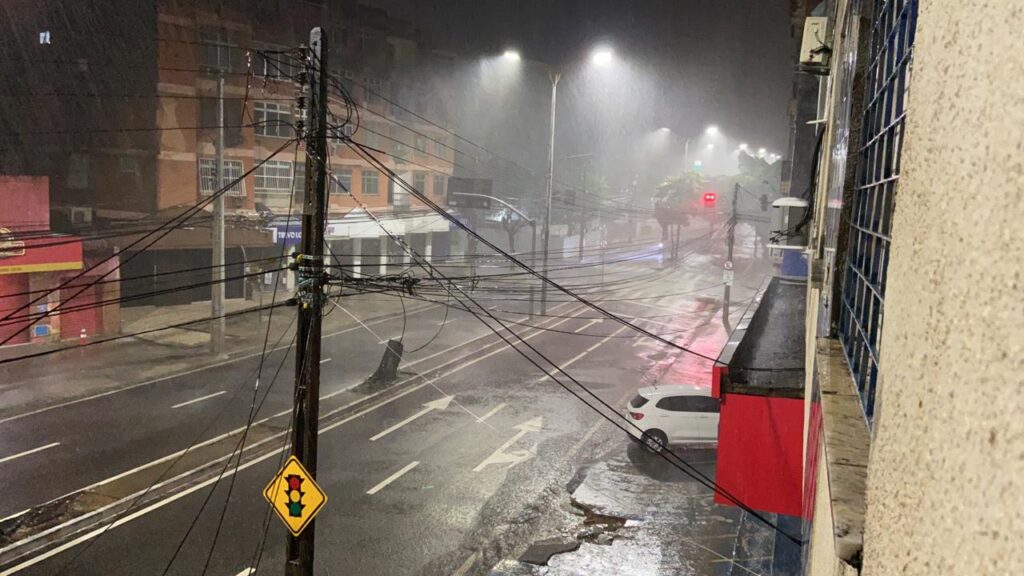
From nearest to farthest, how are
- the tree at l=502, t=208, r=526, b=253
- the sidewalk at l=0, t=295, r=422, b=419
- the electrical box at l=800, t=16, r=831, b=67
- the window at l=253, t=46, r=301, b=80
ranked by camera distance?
the window at l=253, t=46, r=301, b=80, the electrical box at l=800, t=16, r=831, b=67, the sidewalk at l=0, t=295, r=422, b=419, the tree at l=502, t=208, r=526, b=253

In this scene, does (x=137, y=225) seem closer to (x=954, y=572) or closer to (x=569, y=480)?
(x=569, y=480)

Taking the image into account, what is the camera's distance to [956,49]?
1.17 m

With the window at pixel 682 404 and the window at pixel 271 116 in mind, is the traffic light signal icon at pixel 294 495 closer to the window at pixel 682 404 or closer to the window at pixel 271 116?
the window at pixel 682 404

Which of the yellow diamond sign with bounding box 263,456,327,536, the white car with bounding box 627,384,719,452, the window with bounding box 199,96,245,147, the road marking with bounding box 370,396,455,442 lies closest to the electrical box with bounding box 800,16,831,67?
the white car with bounding box 627,384,719,452

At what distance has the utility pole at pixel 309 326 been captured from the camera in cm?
808

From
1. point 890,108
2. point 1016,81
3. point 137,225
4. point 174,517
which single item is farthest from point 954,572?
point 137,225

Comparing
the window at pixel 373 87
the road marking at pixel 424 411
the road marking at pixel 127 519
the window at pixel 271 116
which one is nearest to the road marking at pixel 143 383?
the road marking at pixel 127 519

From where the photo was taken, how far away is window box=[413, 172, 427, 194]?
41.0 m

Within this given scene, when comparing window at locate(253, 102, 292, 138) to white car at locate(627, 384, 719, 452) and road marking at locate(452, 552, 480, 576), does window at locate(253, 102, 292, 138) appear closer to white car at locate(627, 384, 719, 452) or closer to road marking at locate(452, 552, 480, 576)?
white car at locate(627, 384, 719, 452)

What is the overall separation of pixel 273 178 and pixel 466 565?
25.6 metres

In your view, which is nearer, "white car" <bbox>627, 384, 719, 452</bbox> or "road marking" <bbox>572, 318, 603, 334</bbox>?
"white car" <bbox>627, 384, 719, 452</bbox>

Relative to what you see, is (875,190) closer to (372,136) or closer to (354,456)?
(354,456)

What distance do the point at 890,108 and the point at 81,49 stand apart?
3373cm

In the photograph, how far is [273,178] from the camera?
32.2 m
